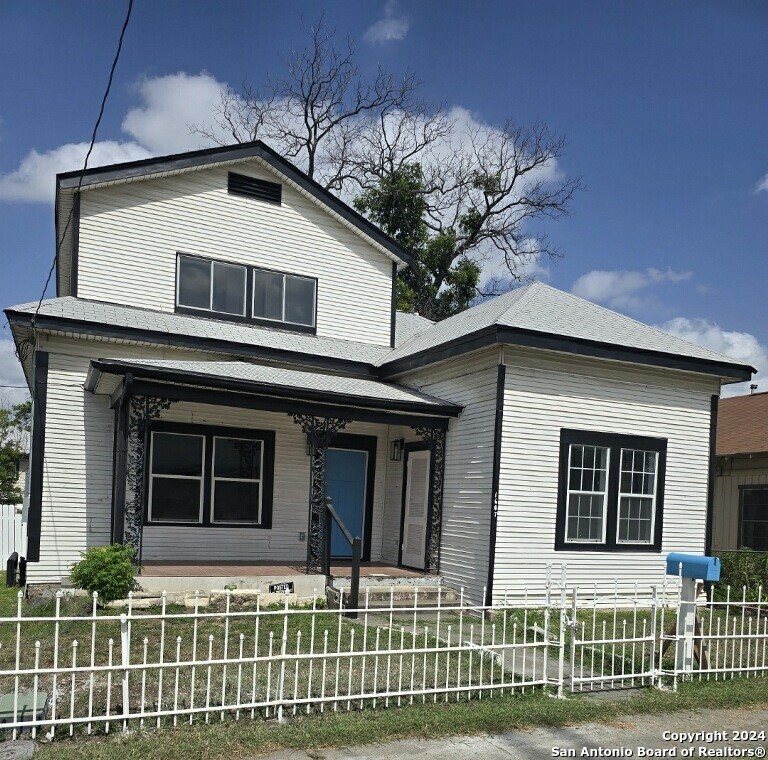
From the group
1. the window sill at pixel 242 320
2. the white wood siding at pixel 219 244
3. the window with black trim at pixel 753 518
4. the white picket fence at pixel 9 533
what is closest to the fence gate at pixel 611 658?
the window sill at pixel 242 320

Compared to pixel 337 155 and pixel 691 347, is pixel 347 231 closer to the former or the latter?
pixel 691 347

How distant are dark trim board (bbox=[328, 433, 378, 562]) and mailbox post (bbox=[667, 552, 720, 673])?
769 cm

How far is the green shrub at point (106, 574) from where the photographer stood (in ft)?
35.5

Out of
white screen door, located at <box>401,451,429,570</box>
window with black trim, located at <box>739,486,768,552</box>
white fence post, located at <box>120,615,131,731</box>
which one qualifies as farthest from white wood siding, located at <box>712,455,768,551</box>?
white fence post, located at <box>120,615,131,731</box>

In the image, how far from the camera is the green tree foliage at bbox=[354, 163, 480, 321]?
31703 mm

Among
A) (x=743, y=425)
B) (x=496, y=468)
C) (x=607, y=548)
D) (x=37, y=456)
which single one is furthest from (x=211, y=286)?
(x=743, y=425)

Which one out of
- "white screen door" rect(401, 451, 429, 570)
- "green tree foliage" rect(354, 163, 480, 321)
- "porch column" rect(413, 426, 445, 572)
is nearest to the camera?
"porch column" rect(413, 426, 445, 572)

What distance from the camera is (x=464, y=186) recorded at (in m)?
34.8

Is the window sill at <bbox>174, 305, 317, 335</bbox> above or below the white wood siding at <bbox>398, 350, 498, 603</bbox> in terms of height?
above

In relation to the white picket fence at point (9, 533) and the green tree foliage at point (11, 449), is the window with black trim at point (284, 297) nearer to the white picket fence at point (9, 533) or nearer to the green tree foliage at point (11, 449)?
the white picket fence at point (9, 533)

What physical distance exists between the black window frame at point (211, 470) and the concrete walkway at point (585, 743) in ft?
28.4

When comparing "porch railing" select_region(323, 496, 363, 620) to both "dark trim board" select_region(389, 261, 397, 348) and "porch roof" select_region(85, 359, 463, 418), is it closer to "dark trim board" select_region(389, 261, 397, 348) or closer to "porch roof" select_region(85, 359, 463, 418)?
"porch roof" select_region(85, 359, 463, 418)

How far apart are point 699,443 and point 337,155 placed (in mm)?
23239

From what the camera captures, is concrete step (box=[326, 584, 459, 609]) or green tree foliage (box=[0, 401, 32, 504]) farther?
green tree foliage (box=[0, 401, 32, 504])
